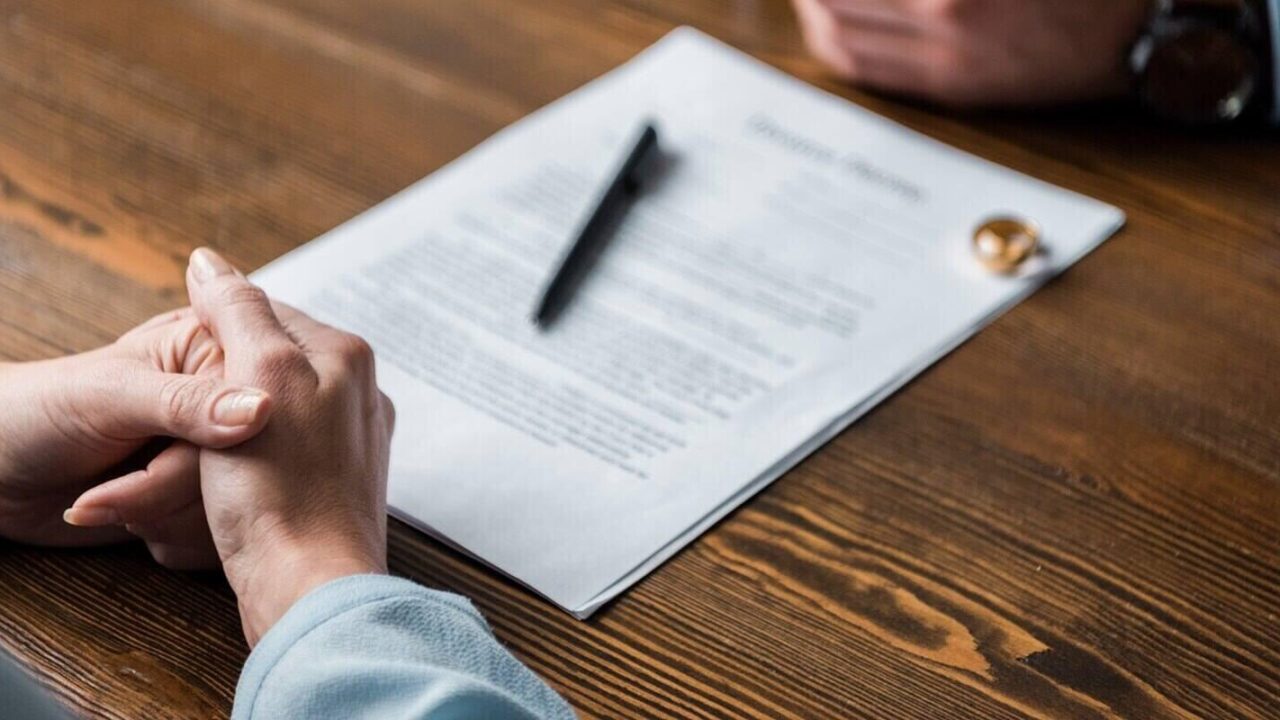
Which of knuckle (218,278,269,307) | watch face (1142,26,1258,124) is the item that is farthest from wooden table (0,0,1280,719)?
knuckle (218,278,269,307)

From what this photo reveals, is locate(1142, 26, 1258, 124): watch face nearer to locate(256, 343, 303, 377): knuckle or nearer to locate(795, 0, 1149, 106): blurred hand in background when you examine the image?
locate(795, 0, 1149, 106): blurred hand in background

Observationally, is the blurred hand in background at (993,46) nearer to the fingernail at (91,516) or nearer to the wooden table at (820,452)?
the wooden table at (820,452)

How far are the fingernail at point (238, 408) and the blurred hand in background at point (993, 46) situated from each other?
1.91 feet

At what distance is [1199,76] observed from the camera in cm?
98

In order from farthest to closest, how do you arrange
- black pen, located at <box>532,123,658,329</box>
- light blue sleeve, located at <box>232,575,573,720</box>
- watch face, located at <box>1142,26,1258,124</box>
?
watch face, located at <box>1142,26,1258,124</box>
black pen, located at <box>532,123,658,329</box>
light blue sleeve, located at <box>232,575,573,720</box>

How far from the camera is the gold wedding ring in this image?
89cm

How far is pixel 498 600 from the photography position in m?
0.68

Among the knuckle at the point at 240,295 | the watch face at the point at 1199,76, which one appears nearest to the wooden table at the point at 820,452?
the watch face at the point at 1199,76

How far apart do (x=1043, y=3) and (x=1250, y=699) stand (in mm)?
557

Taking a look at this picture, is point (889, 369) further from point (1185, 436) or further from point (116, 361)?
point (116, 361)

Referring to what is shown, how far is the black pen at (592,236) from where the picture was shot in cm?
86

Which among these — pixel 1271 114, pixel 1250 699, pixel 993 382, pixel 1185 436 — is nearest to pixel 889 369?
pixel 993 382

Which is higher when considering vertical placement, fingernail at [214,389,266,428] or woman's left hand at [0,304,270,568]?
fingernail at [214,389,266,428]

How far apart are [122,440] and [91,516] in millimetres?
47
